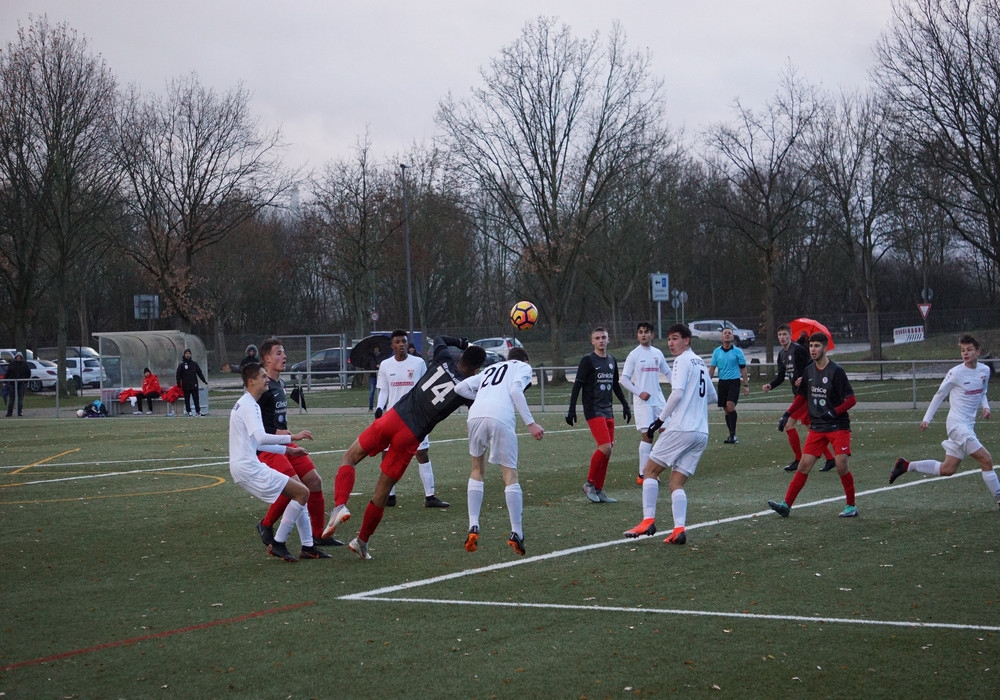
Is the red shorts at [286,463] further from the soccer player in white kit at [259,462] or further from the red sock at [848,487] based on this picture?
the red sock at [848,487]

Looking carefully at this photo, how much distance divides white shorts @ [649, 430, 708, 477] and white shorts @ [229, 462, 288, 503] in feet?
11.4

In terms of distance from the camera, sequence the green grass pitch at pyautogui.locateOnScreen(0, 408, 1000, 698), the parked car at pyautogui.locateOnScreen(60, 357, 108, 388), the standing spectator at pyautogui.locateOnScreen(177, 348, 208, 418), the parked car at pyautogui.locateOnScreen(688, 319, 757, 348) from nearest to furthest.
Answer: the green grass pitch at pyautogui.locateOnScreen(0, 408, 1000, 698) < the standing spectator at pyautogui.locateOnScreen(177, 348, 208, 418) < the parked car at pyautogui.locateOnScreen(60, 357, 108, 388) < the parked car at pyautogui.locateOnScreen(688, 319, 757, 348)

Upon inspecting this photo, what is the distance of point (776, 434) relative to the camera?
19.8m

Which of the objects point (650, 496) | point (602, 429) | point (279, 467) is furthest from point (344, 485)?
point (602, 429)

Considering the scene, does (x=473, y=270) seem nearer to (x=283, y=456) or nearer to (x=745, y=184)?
(x=745, y=184)

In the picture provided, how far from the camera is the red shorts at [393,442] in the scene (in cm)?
876

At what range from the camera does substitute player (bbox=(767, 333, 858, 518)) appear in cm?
1045

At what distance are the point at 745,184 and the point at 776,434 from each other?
24.7 meters

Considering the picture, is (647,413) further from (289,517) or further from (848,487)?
(289,517)

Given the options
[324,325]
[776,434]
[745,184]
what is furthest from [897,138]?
[324,325]

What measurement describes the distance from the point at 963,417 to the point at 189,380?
2370 cm

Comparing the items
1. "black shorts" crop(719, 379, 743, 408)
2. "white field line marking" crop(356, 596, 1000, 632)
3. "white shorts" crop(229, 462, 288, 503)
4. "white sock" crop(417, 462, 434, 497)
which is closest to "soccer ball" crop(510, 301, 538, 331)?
"black shorts" crop(719, 379, 743, 408)

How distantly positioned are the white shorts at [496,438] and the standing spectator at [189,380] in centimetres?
2202

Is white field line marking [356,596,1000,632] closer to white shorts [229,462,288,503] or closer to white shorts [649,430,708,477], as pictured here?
white shorts [229,462,288,503]
